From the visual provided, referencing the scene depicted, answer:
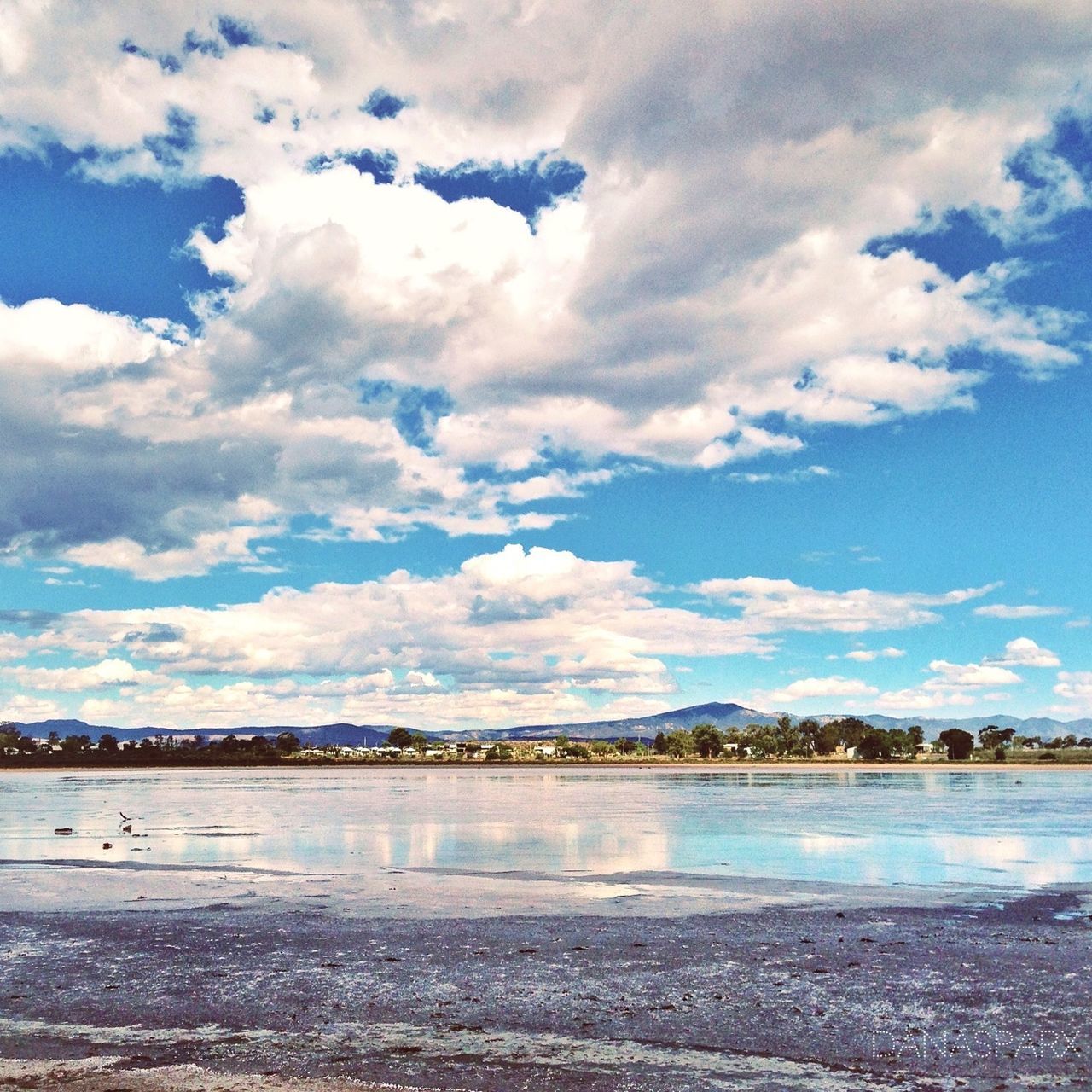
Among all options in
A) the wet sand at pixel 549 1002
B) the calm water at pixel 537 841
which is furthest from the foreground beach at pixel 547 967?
the calm water at pixel 537 841

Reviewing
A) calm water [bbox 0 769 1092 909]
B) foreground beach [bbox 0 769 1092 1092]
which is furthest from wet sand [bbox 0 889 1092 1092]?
calm water [bbox 0 769 1092 909]

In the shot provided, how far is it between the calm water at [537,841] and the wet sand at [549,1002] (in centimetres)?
734

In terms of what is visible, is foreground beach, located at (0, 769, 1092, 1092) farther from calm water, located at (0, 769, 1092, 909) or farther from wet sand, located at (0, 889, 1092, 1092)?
calm water, located at (0, 769, 1092, 909)

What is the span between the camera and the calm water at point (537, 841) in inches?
1278

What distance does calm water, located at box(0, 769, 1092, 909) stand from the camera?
107 ft

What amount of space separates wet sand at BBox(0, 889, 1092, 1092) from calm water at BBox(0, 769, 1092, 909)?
7.34 meters

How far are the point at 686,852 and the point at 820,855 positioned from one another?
15.7ft

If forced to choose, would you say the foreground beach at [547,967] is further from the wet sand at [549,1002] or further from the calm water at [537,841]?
the calm water at [537,841]

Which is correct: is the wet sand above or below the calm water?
above

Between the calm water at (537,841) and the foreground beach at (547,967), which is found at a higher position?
the foreground beach at (547,967)

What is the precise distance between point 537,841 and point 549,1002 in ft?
98.7

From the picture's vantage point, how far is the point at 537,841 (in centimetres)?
4509

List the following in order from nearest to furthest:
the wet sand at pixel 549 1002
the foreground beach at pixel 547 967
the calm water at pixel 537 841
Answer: the wet sand at pixel 549 1002 → the foreground beach at pixel 547 967 → the calm water at pixel 537 841

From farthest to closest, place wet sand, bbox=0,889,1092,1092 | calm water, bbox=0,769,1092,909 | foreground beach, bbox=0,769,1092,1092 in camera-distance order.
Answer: calm water, bbox=0,769,1092,909, foreground beach, bbox=0,769,1092,1092, wet sand, bbox=0,889,1092,1092
